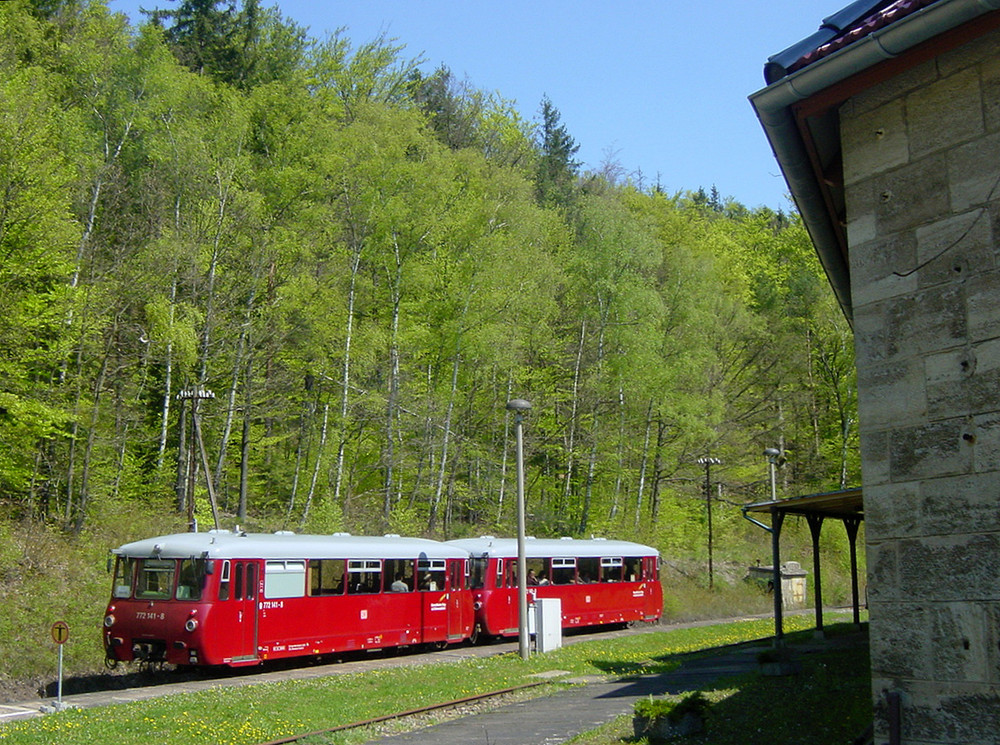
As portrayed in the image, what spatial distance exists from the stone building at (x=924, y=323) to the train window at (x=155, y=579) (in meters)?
14.6

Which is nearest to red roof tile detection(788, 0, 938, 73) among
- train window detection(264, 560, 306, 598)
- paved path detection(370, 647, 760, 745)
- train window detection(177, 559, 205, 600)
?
paved path detection(370, 647, 760, 745)

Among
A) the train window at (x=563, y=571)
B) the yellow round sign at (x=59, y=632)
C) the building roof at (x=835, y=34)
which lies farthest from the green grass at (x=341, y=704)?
the train window at (x=563, y=571)

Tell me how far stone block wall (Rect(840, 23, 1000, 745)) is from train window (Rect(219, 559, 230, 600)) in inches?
546

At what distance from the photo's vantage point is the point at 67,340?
889 inches

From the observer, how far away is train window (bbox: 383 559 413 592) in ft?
74.2

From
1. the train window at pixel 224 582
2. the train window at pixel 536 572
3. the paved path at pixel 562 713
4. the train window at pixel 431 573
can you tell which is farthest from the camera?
the train window at pixel 536 572

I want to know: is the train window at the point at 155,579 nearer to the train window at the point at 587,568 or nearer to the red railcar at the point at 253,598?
the red railcar at the point at 253,598

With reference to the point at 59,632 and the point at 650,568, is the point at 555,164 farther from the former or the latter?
the point at 59,632

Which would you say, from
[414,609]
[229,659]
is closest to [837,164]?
[229,659]

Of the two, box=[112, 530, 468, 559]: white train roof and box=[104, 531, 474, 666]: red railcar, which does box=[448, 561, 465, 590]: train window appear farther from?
box=[104, 531, 474, 666]: red railcar

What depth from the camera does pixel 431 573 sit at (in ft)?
78.8

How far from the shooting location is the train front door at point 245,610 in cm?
1853

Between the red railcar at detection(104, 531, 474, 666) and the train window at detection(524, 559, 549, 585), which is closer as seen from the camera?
the red railcar at detection(104, 531, 474, 666)

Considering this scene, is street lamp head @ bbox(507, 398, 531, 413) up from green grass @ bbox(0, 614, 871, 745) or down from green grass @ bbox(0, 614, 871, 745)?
up
